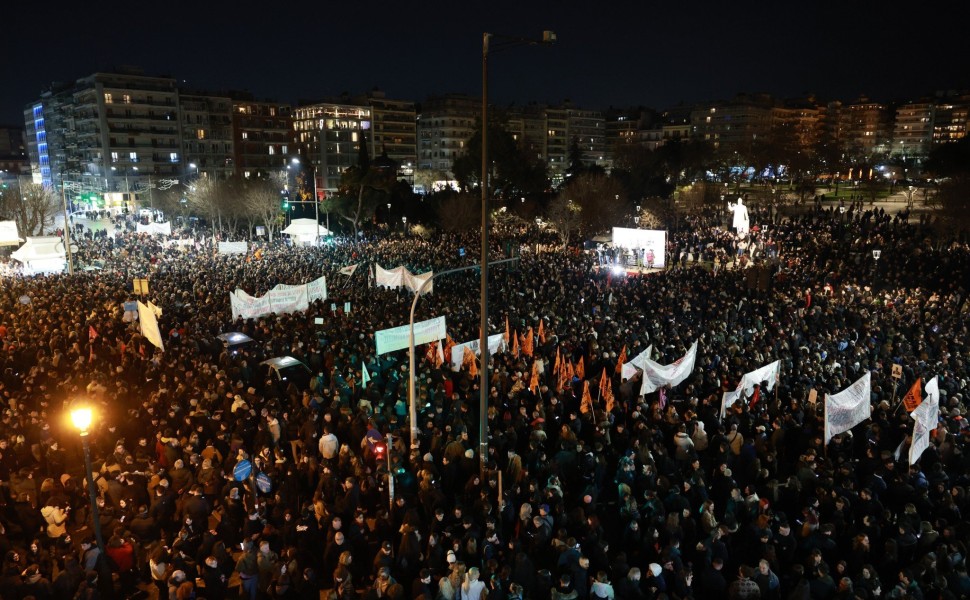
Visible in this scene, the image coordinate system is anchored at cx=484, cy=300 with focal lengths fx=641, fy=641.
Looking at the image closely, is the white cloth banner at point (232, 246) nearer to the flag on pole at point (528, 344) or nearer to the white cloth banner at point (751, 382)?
the flag on pole at point (528, 344)

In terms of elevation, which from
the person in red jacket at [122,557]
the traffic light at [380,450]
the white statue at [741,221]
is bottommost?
the person in red jacket at [122,557]

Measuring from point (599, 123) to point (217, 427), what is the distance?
12146cm

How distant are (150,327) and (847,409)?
1428 centimetres

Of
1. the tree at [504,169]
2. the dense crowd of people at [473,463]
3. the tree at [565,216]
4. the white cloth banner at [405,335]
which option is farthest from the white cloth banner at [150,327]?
the tree at [504,169]

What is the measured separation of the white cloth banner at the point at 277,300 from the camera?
17.1 meters

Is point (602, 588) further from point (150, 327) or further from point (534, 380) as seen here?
point (150, 327)

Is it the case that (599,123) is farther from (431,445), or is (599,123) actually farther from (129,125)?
(431,445)

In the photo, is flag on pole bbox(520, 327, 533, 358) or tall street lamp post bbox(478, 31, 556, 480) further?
flag on pole bbox(520, 327, 533, 358)

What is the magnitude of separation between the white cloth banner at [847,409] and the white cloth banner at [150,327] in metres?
13.2

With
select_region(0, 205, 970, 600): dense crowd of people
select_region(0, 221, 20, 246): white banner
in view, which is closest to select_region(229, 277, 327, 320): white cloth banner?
select_region(0, 205, 970, 600): dense crowd of people

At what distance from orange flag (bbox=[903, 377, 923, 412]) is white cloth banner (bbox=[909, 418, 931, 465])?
154 centimetres

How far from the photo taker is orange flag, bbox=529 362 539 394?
12059 millimetres

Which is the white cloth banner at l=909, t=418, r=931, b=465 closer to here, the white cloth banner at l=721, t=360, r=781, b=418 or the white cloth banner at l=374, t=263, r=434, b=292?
the white cloth banner at l=721, t=360, r=781, b=418

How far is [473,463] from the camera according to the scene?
367 inches
